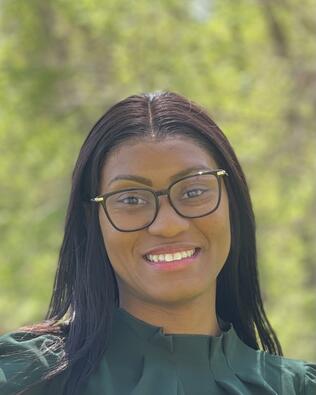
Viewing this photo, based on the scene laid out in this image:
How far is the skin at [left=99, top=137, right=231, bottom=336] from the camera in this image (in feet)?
7.42

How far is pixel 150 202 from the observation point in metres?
2.26

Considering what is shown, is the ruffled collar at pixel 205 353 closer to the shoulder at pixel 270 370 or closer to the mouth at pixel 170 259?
the shoulder at pixel 270 370

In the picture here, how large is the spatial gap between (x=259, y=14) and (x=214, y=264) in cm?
773

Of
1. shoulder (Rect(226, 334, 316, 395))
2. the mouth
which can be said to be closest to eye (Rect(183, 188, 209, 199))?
the mouth

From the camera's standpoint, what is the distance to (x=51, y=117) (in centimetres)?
963

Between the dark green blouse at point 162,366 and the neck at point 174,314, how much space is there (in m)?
0.03

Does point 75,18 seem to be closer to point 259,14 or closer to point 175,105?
point 259,14

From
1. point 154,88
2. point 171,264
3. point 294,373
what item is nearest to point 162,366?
point 171,264

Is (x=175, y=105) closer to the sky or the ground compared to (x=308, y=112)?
closer to the ground

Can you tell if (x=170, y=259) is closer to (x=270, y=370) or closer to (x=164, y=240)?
(x=164, y=240)

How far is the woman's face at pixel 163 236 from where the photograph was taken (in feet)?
7.41

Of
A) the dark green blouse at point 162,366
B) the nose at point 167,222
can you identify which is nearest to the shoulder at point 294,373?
the dark green blouse at point 162,366

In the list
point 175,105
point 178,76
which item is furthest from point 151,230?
point 178,76

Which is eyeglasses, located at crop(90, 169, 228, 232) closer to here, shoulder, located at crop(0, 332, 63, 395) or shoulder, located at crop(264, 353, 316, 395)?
shoulder, located at crop(0, 332, 63, 395)
